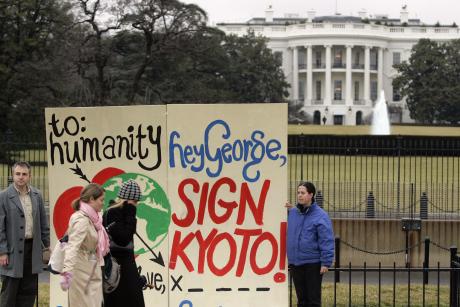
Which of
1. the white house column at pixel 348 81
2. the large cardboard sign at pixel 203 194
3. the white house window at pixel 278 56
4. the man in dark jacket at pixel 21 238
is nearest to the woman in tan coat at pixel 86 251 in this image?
the large cardboard sign at pixel 203 194

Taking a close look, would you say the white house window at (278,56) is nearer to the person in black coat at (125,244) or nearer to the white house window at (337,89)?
the white house window at (337,89)

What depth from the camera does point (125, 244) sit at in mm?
7676

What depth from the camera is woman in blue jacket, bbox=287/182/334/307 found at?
8.42m

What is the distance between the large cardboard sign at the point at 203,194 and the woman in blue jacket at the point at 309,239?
4.5 inches

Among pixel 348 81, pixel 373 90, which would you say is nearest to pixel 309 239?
pixel 348 81

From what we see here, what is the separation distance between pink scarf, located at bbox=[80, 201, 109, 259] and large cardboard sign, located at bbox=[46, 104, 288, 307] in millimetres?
934

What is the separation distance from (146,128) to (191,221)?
3.11 ft

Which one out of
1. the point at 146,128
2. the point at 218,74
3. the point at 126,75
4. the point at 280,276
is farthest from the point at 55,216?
the point at 218,74

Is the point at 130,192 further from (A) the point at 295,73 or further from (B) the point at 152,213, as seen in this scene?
(A) the point at 295,73

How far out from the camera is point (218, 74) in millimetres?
46406

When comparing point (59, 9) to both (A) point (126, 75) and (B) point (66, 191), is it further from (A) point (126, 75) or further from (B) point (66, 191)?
(B) point (66, 191)

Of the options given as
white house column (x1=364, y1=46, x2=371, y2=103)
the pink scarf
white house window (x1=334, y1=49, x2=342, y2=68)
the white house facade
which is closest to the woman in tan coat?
the pink scarf

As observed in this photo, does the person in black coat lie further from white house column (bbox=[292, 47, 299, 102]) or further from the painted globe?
white house column (bbox=[292, 47, 299, 102])

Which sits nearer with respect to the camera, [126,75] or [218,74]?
[126,75]
